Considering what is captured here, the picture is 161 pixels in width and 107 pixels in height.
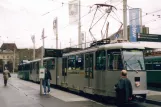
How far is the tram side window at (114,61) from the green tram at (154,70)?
843 centimetres

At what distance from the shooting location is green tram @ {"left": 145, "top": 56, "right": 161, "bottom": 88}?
25297mm

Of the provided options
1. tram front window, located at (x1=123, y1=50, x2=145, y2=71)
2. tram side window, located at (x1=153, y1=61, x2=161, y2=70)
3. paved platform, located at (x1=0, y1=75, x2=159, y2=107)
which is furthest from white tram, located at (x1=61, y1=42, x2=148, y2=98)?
tram side window, located at (x1=153, y1=61, x2=161, y2=70)

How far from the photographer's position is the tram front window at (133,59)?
17094mm

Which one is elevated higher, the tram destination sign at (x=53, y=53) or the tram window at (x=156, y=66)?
the tram destination sign at (x=53, y=53)

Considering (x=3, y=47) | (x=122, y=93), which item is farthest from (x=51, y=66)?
(x=3, y=47)

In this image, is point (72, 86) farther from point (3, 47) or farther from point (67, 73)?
point (3, 47)

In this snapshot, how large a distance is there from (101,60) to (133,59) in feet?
5.88

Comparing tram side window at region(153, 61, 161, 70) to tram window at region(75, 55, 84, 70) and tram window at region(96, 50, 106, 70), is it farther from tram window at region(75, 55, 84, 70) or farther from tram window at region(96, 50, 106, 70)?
tram window at region(96, 50, 106, 70)

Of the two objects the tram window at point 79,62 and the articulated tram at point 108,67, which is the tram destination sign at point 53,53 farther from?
the articulated tram at point 108,67

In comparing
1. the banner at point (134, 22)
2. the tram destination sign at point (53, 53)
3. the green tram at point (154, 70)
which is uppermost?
the banner at point (134, 22)

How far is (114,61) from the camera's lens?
1742cm

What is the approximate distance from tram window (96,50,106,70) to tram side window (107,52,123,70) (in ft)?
1.32

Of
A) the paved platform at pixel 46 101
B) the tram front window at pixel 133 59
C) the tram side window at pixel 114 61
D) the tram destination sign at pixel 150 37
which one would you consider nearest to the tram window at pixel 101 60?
the tram side window at pixel 114 61

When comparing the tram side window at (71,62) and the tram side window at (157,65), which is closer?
the tram side window at (71,62)
